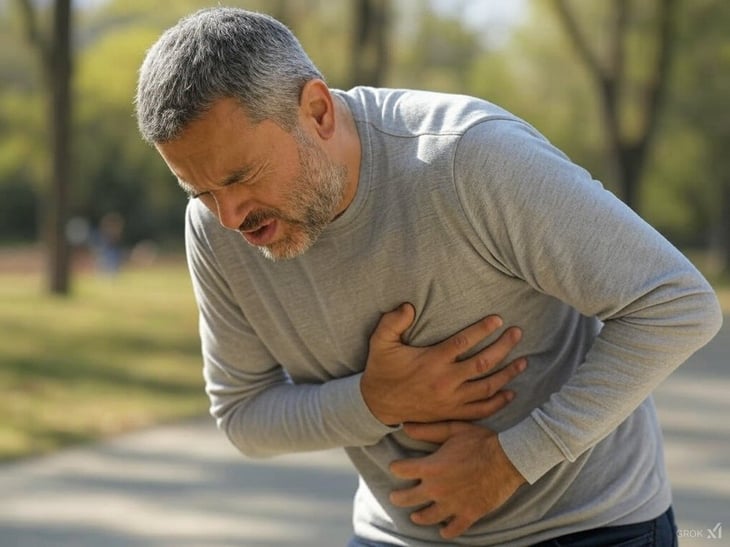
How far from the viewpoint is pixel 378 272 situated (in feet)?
8.38

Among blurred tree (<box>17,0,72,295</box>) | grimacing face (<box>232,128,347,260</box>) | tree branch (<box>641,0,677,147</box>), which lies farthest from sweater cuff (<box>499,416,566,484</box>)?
tree branch (<box>641,0,677,147</box>)

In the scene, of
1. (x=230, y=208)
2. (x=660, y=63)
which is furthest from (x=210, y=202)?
(x=660, y=63)

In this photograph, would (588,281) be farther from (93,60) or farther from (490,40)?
(490,40)

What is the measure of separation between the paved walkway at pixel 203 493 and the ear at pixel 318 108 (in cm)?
361

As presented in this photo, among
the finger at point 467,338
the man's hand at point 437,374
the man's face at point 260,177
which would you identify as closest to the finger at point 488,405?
the man's hand at point 437,374

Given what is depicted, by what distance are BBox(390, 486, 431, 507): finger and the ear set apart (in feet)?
2.37

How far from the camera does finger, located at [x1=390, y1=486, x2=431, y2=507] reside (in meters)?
2.66

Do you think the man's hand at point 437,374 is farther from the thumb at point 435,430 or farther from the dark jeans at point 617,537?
the dark jeans at point 617,537

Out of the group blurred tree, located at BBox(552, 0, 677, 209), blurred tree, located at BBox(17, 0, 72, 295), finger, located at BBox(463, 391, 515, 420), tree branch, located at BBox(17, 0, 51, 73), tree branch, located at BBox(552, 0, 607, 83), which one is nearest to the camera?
finger, located at BBox(463, 391, 515, 420)

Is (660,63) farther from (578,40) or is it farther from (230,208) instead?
(230,208)

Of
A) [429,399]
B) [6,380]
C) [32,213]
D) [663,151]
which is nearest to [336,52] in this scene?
[663,151]

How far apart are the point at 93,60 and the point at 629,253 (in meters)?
39.0

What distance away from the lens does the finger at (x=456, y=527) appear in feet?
8.54

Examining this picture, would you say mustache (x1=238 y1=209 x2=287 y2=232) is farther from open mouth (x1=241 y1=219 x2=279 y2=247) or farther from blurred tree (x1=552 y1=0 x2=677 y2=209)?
blurred tree (x1=552 y1=0 x2=677 y2=209)
